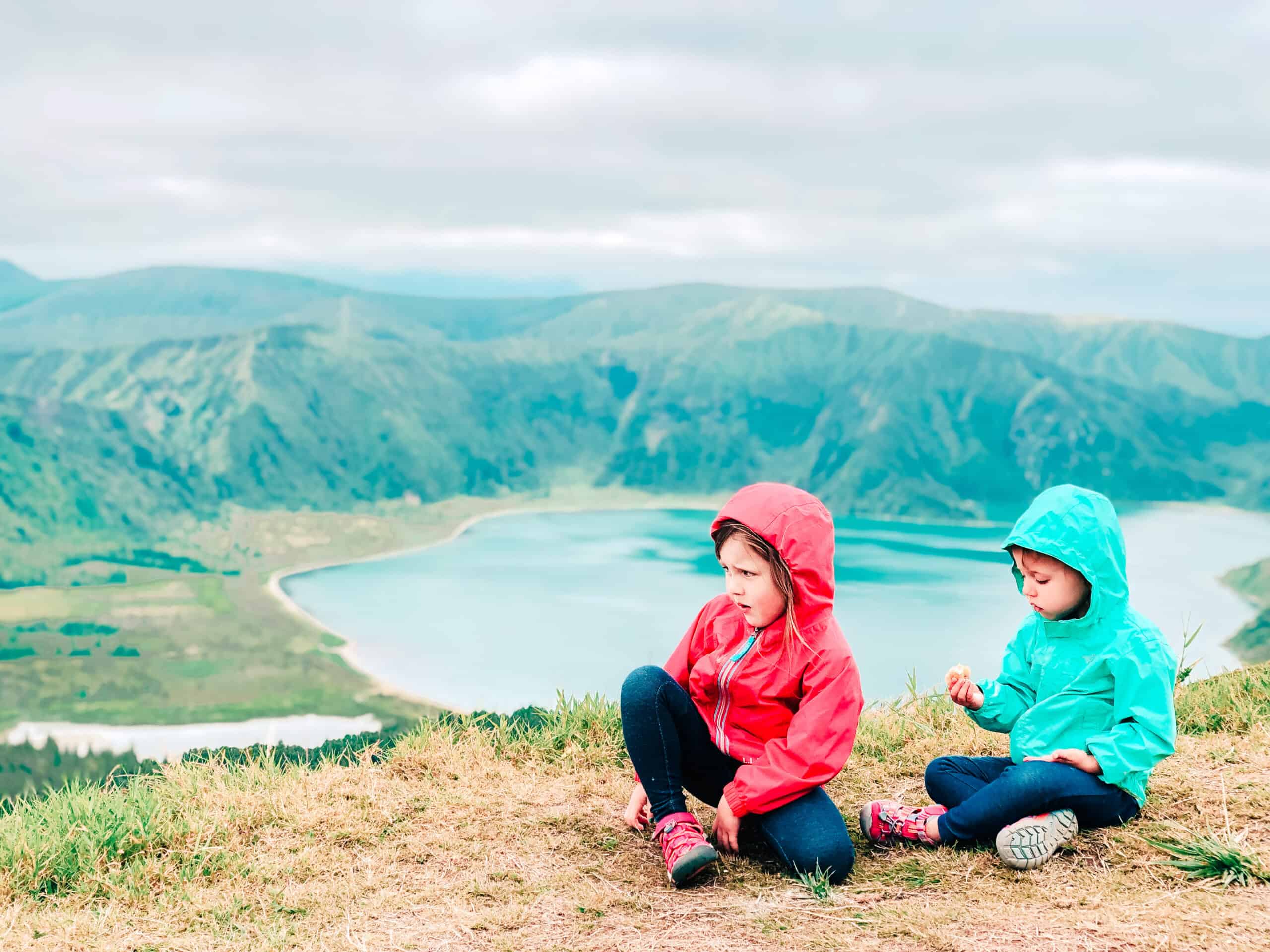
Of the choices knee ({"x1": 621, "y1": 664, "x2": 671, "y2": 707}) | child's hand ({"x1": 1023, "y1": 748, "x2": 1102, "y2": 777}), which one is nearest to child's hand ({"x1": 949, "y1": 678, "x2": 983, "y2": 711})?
child's hand ({"x1": 1023, "y1": 748, "x2": 1102, "y2": 777})

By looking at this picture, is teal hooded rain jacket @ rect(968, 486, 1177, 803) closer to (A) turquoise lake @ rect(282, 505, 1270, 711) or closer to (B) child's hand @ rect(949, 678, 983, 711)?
(B) child's hand @ rect(949, 678, 983, 711)

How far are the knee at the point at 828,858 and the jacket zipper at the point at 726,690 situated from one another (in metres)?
0.45

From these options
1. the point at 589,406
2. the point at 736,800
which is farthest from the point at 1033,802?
the point at 589,406

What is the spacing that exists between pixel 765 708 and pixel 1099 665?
112 cm

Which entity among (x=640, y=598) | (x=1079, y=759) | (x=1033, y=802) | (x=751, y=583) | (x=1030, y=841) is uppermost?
(x=751, y=583)

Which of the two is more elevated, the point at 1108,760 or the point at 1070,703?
the point at 1070,703

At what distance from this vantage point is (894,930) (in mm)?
2941

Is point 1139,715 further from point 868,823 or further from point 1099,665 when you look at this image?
point 868,823

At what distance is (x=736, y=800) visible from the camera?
3.43 metres

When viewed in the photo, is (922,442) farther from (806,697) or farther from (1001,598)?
(806,697)

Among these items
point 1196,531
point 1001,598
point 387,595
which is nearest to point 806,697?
point 1001,598

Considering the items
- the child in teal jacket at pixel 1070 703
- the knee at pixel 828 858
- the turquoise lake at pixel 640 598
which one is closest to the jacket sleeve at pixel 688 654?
the knee at pixel 828 858

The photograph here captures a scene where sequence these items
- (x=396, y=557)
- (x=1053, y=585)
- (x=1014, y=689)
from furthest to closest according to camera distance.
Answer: (x=396, y=557) → (x=1014, y=689) → (x=1053, y=585)

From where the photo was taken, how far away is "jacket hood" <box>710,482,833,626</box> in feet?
10.9
